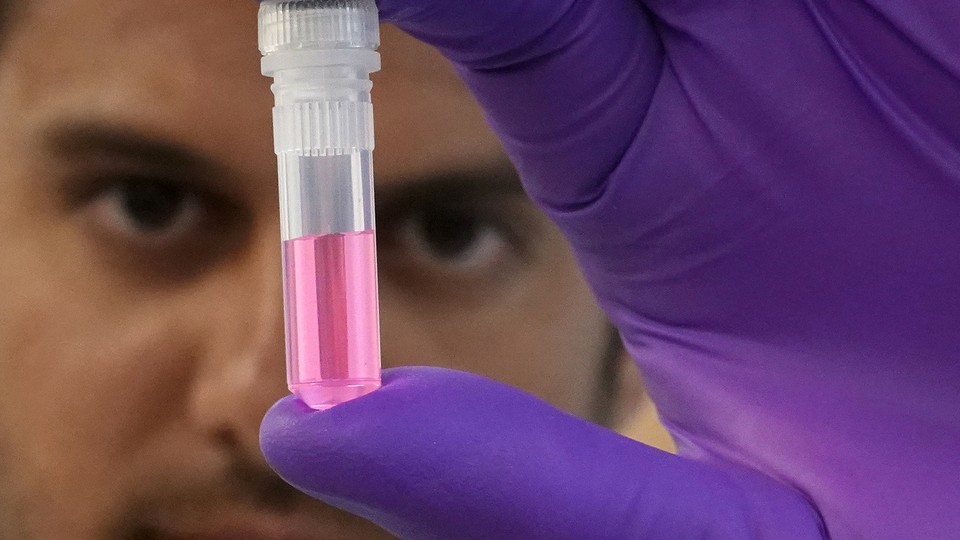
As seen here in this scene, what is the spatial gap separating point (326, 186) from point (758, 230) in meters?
0.26

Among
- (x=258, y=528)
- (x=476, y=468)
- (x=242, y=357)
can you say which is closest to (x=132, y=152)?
(x=242, y=357)

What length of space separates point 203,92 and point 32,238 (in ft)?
0.72

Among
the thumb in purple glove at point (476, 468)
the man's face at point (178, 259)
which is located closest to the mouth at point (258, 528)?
the man's face at point (178, 259)

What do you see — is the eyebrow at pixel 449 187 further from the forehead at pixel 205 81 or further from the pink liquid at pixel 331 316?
the pink liquid at pixel 331 316

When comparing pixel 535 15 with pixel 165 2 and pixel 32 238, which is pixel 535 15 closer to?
pixel 165 2

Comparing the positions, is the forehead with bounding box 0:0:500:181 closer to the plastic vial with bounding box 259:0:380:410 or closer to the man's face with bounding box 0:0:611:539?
the man's face with bounding box 0:0:611:539

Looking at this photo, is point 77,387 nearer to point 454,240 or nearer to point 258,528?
point 258,528

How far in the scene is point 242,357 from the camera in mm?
781

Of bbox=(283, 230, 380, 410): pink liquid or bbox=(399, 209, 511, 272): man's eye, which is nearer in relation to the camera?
bbox=(283, 230, 380, 410): pink liquid

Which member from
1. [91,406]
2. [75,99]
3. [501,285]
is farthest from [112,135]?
[501,285]

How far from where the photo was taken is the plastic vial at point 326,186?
0.42 metres

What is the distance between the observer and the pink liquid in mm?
438

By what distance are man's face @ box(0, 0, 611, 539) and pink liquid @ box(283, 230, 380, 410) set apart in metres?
0.33

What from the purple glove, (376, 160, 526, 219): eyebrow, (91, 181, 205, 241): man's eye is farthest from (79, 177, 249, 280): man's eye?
the purple glove
